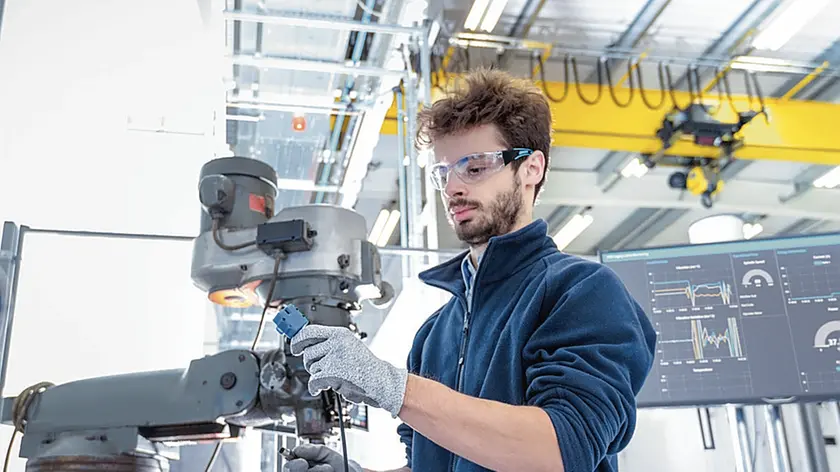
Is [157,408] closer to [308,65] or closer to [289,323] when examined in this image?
[289,323]

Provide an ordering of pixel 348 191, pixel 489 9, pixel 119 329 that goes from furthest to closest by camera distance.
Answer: pixel 348 191 < pixel 489 9 < pixel 119 329

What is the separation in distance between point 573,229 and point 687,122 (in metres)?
2.93

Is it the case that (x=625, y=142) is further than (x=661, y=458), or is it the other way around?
(x=625, y=142)

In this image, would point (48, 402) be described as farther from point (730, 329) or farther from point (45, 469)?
point (730, 329)

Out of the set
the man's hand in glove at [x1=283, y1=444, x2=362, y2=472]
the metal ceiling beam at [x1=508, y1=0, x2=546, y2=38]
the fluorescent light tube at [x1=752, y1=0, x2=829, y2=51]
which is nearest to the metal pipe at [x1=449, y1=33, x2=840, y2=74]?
the metal ceiling beam at [x1=508, y1=0, x2=546, y2=38]

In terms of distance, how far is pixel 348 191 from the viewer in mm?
4906

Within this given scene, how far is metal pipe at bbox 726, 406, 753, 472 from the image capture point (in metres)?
2.21

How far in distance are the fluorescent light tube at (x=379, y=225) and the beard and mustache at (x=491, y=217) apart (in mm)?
5506

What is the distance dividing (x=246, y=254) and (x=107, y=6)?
4.71 ft

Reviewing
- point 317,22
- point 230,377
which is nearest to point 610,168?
point 317,22

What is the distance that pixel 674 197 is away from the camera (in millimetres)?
6910

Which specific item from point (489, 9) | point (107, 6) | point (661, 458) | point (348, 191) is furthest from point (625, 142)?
point (107, 6)

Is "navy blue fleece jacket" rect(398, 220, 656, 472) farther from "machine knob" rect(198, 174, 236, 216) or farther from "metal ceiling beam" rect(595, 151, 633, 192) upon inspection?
"metal ceiling beam" rect(595, 151, 633, 192)

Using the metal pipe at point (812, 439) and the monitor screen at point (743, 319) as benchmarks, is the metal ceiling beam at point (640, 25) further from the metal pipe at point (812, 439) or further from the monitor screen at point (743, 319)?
the metal pipe at point (812, 439)
